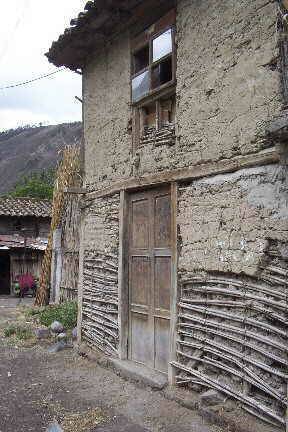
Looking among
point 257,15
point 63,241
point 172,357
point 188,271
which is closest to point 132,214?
point 188,271

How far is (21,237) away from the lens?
22281 millimetres

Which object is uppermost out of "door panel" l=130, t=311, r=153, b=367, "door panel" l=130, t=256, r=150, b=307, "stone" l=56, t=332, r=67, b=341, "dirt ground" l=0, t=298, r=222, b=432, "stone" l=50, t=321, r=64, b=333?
"door panel" l=130, t=256, r=150, b=307

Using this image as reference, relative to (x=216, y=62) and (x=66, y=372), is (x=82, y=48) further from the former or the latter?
(x=66, y=372)

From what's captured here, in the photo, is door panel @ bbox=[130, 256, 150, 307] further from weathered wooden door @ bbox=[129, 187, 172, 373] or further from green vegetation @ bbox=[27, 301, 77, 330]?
green vegetation @ bbox=[27, 301, 77, 330]

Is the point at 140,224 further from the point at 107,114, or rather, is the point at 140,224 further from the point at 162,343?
the point at 107,114

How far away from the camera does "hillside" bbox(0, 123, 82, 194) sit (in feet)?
178

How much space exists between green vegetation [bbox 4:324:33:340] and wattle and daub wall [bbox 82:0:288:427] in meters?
4.46

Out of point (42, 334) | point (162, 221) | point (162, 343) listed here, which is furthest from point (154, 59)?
point (42, 334)

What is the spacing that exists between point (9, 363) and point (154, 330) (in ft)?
8.73

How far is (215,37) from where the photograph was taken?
5105mm

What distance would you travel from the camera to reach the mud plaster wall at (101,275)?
688 cm

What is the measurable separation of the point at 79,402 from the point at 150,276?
71.2 inches

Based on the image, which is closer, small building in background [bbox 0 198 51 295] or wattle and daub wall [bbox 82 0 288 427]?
wattle and daub wall [bbox 82 0 288 427]

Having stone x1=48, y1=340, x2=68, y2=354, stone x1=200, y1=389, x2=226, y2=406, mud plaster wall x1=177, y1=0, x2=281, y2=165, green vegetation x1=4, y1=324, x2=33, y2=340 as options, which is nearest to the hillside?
green vegetation x1=4, y1=324, x2=33, y2=340
